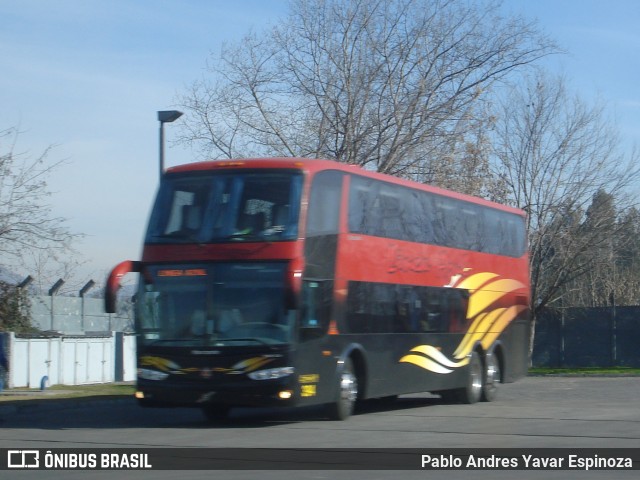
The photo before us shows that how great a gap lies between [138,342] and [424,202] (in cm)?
676

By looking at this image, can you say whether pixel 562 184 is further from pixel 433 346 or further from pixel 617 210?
pixel 433 346

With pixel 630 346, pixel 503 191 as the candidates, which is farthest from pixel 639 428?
pixel 630 346

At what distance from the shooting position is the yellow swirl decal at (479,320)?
20.5m

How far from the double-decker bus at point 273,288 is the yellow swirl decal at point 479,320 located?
2.55 feet

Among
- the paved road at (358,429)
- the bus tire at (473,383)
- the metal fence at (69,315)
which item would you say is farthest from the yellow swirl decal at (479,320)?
the metal fence at (69,315)

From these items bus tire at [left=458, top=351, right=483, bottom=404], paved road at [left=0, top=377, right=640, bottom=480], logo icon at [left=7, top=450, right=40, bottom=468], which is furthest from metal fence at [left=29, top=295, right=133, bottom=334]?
logo icon at [left=7, top=450, right=40, bottom=468]

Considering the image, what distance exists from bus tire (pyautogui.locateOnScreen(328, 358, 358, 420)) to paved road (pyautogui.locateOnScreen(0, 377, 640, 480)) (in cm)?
28

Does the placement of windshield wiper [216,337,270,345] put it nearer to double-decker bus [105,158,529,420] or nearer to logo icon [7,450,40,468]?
double-decker bus [105,158,529,420]

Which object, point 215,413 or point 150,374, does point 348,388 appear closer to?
point 215,413

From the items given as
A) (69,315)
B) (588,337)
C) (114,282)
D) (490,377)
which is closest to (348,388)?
(114,282)

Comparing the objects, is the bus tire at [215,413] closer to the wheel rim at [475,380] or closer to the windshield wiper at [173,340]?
the windshield wiper at [173,340]

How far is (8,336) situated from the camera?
27812 mm

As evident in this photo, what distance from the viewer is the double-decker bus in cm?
1614

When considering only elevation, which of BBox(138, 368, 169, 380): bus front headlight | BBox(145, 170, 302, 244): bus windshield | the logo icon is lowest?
the logo icon
